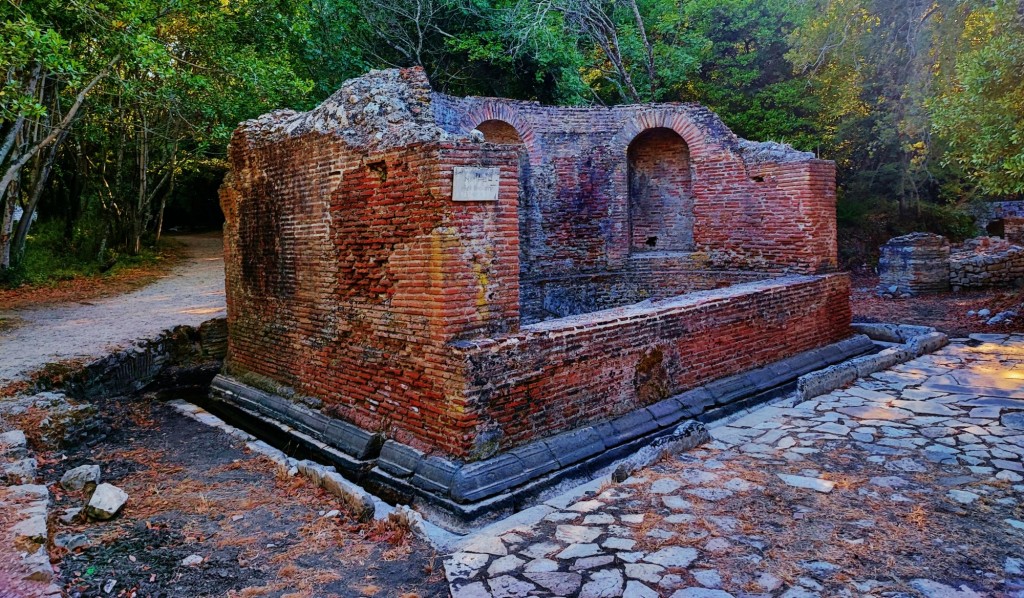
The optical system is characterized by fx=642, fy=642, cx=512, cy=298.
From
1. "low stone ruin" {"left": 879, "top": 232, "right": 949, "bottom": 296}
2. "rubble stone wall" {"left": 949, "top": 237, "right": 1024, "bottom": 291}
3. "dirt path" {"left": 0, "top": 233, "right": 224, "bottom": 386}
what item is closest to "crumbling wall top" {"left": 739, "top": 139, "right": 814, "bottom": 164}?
"low stone ruin" {"left": 879, "top": 232, "right": 949, "bottom": 296}

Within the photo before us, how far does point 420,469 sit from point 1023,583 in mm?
3871

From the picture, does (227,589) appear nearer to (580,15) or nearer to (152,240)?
(580,15)

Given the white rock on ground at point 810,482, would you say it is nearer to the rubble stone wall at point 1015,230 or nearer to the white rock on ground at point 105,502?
the white rock on ground at point 105,502

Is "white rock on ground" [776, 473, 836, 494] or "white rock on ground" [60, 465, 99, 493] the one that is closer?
"white rock on ground" [776, 473, 836, 494]

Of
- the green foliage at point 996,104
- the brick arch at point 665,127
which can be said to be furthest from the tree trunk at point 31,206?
the green foliage at point 996,104

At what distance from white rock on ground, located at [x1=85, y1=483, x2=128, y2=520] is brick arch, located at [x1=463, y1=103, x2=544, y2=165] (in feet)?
25.3

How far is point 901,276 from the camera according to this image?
14.5m

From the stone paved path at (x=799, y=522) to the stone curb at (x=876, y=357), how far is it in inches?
35.1

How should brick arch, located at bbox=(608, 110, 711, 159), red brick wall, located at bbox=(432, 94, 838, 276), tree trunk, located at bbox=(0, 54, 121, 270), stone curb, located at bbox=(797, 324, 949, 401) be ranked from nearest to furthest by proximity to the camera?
stone curb, located at bbox=(797, 324, 949, 401), red brick wall, located at bbox=(432, 94, 838, 276), tree trunk, located at bbox=(0, 54, 121, 270), brick arch, located at bbox=(608, 110, 711, 159)

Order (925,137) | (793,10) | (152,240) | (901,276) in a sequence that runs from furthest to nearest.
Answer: (152,240) < (793,10) < (925,137) < (901,276)

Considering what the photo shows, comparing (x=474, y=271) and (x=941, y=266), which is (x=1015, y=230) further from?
(x=474, y=271)

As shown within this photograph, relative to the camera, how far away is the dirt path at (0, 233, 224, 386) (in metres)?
8.13

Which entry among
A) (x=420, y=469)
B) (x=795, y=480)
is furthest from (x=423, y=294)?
(x=795, y=480)

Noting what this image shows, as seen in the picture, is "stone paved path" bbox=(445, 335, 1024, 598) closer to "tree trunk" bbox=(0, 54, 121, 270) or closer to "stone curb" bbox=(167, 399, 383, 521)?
"stone curb" bbox=(167, 399, 383, 521)
